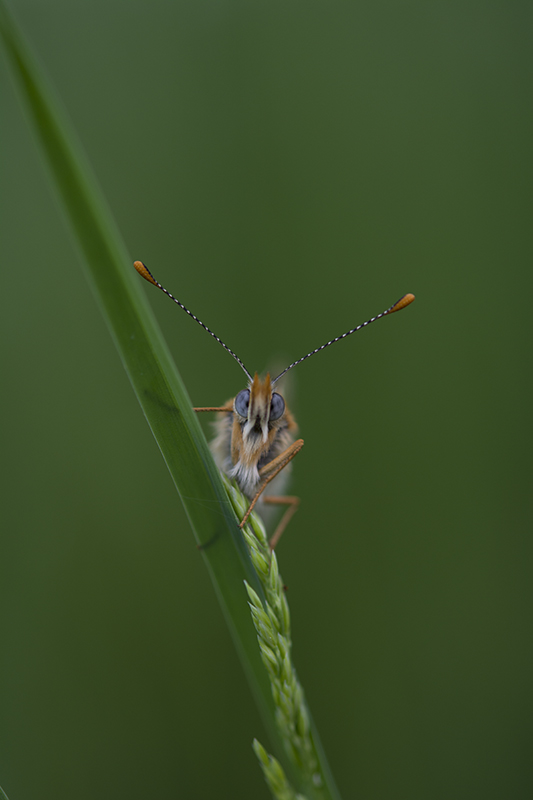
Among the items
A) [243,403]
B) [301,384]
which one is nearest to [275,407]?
[243,403]

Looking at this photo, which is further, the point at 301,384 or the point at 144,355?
the point at 301,384

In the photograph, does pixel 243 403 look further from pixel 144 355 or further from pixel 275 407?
pixel 144 355

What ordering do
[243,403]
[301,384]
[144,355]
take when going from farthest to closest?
[301,384], [243,403], [144,355]

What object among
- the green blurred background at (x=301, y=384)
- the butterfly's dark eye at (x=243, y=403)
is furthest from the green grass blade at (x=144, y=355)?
the green blurred background at (x=301, y=384)

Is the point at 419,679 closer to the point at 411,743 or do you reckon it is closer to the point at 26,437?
the point at 411,743

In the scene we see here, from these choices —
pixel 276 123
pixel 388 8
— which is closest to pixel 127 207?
pixel 276 123

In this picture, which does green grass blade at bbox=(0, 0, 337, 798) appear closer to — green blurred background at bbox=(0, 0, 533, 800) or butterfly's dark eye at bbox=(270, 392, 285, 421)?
butterfly's dark eye at bbox=(270, 392, 285, 421)
